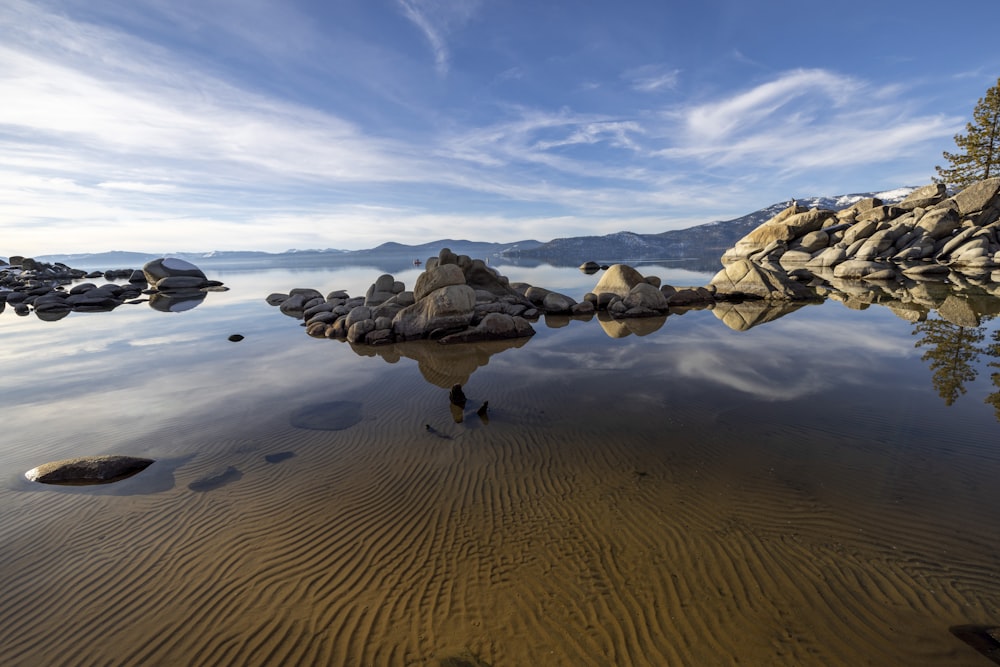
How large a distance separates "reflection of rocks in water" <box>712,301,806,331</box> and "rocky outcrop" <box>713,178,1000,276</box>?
51.5 ft

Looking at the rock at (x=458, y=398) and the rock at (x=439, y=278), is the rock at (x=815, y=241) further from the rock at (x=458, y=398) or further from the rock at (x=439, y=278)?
the rock at (x=458, y=398)

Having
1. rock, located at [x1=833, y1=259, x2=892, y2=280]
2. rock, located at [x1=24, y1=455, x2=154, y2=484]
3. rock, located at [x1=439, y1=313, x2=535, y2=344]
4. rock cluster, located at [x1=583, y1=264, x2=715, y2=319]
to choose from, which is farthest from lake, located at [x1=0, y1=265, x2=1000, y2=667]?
rock, located at [x1=833, y1=259, x2=892, y2=280]

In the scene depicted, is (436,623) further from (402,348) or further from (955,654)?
(402,348)

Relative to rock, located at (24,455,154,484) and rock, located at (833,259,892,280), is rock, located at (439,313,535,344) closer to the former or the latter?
rock, located at (24,455,154,484)

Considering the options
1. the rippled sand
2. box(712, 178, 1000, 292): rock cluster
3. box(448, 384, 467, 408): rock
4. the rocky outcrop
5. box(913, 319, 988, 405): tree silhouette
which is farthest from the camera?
the rocky outcrop

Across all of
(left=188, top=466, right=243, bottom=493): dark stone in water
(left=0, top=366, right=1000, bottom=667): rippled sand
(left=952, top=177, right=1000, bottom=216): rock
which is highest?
(left=952, top=177, right=1000, bottom=216): rock

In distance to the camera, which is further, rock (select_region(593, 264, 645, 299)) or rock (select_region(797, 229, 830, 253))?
rock (select_region(797, 229, 830, 253))

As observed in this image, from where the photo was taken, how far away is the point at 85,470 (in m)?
8.36

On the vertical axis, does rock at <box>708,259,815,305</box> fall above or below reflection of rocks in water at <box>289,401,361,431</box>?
above

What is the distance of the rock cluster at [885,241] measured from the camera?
38562 mm

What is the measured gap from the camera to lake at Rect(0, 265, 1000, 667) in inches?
181

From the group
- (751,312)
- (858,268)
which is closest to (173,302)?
(751,312)

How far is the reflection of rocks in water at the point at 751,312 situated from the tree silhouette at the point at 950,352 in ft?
20.4

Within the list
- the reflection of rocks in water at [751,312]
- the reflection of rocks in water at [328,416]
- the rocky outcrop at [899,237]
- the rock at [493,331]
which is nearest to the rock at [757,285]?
the reflection of rocks in water at [751,312]
